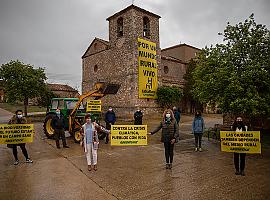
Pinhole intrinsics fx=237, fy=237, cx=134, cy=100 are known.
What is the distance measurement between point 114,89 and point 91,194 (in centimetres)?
A: 668

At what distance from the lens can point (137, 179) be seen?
19.1 feet

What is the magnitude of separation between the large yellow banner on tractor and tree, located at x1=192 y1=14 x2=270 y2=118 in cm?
1393

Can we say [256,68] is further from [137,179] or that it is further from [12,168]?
[12,168]

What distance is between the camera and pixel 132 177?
598cm

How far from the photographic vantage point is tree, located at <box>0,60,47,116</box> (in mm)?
22672

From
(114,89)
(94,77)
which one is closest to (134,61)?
(94,77)

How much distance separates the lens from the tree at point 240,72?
9.23 meters

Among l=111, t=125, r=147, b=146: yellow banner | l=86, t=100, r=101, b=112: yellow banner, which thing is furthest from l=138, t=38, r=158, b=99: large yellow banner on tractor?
l=111, t=125, r=147, b=146: yellow banner

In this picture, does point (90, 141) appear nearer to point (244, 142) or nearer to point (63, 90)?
point (244, 142)

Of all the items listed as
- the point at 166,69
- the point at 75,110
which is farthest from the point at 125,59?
the point at 75,110

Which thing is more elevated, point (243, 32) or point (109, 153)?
point (243, 32)

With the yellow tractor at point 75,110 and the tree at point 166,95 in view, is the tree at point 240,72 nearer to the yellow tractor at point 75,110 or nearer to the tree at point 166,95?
the yellow tractor at point 75,110

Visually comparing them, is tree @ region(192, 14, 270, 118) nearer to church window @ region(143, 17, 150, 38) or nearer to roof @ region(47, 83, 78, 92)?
church window @ region(143, 17, 150, 38)

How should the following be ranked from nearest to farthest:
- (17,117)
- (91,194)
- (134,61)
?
(91,194) < (17,117) < (134,61)
